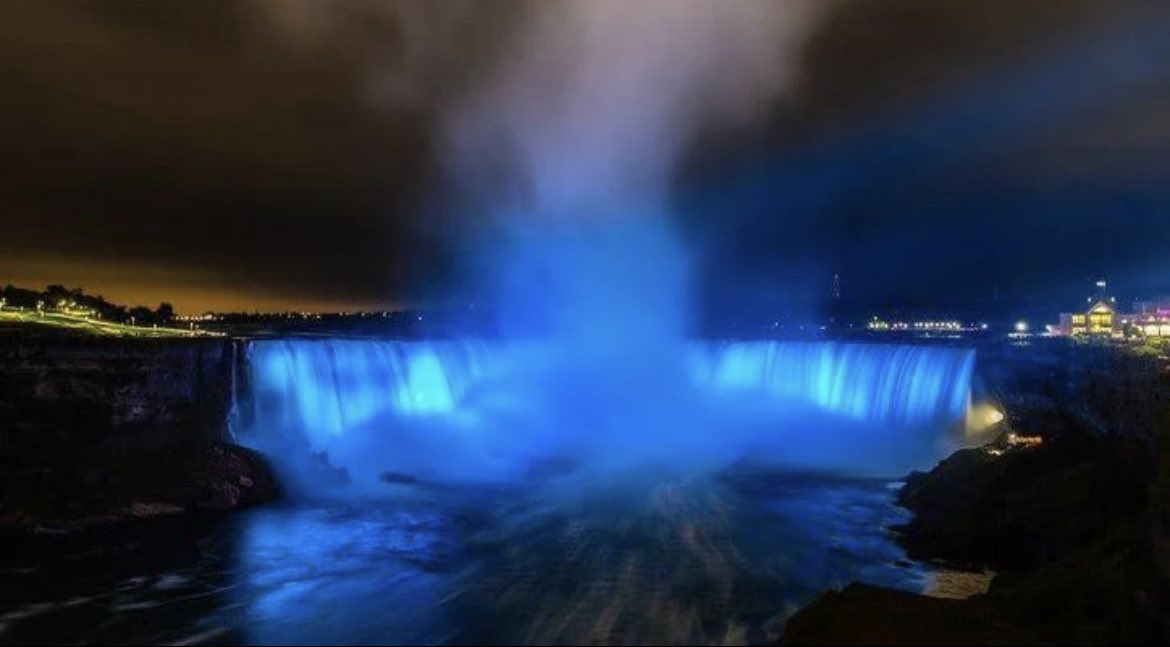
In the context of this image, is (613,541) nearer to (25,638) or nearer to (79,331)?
(25,638)

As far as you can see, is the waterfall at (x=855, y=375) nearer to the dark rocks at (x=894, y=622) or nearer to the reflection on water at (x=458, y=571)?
the reflection on water at (x=458, y=571)

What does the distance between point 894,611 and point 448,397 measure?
132 feet

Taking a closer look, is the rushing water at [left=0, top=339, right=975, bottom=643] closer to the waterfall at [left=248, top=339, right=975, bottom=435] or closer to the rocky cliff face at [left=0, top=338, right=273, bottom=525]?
the waterfall at [left=248, top=339, right=975, bottom=435]

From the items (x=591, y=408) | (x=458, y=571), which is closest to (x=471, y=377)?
(x=591, y=408)

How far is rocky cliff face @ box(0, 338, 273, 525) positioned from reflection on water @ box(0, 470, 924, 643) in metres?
1.82

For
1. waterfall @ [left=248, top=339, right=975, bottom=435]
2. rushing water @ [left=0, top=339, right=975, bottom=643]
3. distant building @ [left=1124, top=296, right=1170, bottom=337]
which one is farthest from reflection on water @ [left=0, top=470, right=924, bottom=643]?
distant building @ [left=1124, top=296, right=1170, bottom=337]

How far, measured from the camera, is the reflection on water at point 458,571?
1912 centimetres

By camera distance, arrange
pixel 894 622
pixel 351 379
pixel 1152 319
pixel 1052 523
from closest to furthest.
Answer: pixel 894 622 → pixel 1052 523 → pixel 351 379 → pixel 1152 319

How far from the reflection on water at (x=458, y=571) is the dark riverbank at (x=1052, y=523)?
6.90ft

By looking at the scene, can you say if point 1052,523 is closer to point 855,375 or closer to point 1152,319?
point 855,375

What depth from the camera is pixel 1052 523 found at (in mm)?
22281

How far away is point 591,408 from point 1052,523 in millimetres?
43055

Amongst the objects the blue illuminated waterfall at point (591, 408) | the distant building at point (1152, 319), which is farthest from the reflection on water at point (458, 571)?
the distant building at point (1152, 319)

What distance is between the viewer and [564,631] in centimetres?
1848
